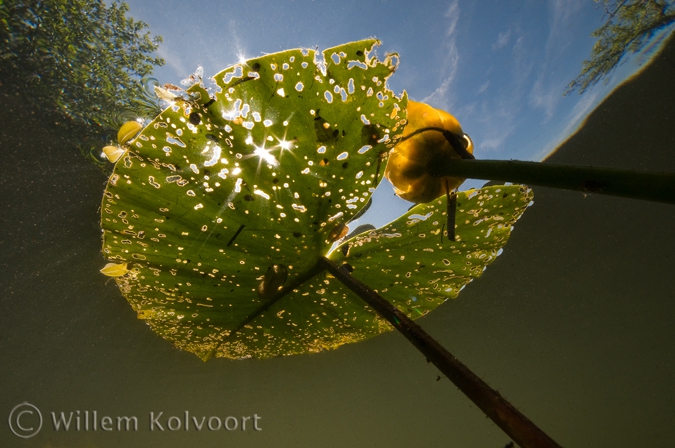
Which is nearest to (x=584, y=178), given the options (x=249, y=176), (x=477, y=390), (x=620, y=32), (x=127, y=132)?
(x=477, y=390)

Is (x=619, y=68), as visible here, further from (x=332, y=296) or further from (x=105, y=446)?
(x=105, y=446)

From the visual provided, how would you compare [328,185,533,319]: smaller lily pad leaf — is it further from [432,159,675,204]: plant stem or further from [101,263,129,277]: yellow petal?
[101,263,129,277]: yellow petal

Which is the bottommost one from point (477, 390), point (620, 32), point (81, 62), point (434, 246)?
point (477, 390)

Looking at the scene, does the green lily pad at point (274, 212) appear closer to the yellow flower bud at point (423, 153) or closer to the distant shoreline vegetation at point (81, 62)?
the yellow flower bud at point (423, 153)

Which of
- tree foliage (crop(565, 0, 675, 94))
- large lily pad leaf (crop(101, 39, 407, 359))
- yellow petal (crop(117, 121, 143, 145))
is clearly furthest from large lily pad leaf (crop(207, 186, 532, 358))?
tree foliage (crop(565, 0, 675, 94))

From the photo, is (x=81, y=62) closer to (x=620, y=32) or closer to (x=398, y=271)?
(x=398, y=271)

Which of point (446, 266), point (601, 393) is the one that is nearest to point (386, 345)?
point (601, 393)
